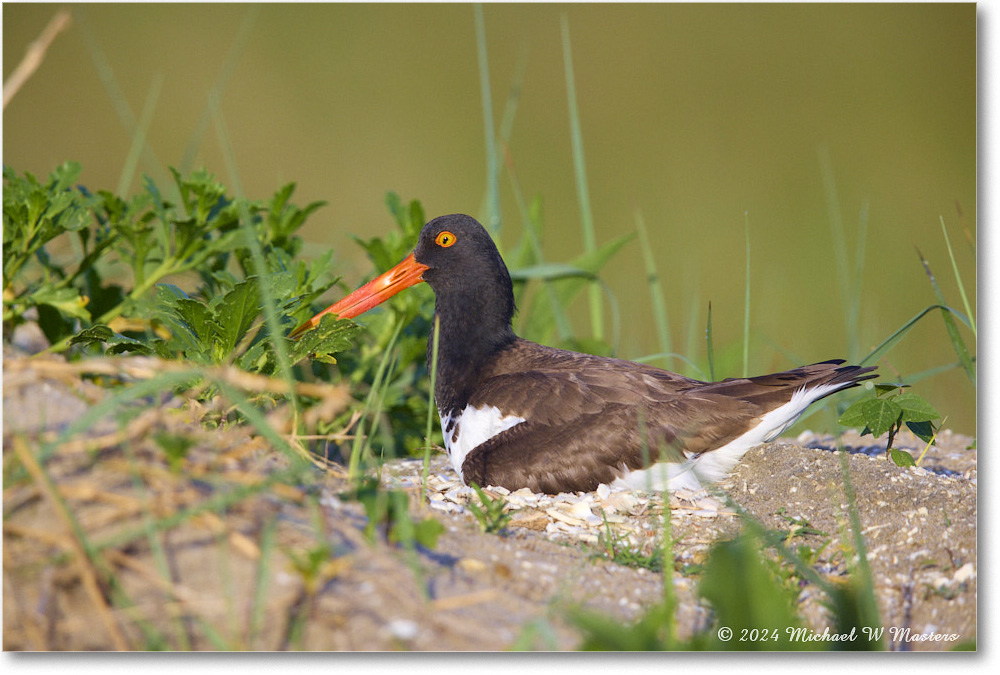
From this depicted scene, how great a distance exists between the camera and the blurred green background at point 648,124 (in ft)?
13.9

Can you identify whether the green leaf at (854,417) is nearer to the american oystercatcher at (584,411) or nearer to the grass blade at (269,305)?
the american oystercatcher at (584,411)

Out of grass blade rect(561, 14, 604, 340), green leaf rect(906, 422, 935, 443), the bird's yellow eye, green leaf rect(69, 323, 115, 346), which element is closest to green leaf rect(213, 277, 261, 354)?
green leaf rect(69, 323, 115, 346)

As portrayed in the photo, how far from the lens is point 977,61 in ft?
11.7

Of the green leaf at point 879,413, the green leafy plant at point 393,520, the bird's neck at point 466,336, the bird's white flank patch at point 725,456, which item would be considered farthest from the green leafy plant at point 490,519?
the green leaf at point 879,413

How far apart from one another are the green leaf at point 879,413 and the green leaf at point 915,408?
3 cm

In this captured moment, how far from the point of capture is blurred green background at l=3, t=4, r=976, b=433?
424 cm

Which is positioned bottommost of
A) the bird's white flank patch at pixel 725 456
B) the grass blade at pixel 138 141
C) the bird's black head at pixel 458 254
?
the bird's white flank patch at pixel 725 456

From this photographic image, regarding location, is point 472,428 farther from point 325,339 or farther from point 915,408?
point 915,408

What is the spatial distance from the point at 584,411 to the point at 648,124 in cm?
252

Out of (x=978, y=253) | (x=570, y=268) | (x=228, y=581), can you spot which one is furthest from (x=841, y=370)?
(x=228, y=581)

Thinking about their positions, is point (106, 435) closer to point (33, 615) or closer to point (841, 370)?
point (33, 615)

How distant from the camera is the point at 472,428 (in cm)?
425

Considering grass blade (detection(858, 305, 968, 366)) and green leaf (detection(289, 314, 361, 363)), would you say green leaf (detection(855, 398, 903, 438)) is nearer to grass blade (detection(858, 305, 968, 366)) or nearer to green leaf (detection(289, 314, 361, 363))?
grass blade (detection(858, 305, 968, 366))

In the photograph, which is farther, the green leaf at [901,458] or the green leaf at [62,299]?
the green leaf at [62,299]
